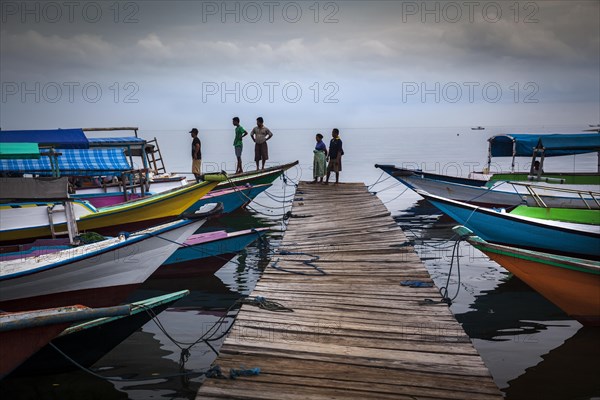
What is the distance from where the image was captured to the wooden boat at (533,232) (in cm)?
1036

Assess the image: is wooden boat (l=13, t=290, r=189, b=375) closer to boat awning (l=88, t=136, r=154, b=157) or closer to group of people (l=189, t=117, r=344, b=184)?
boat awning (l=88, t=136, r=154, b=157)

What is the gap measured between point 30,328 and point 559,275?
296 inches

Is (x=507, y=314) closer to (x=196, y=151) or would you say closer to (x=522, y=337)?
(x=522, y=337)

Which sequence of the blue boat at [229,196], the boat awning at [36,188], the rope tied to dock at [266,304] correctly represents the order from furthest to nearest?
→ the blue boat at [229,196] → the boat awning at [36,188] → the rope tied to dock at [266,304]

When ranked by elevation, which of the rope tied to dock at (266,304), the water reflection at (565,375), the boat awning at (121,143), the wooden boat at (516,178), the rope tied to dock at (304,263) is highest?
the boat awning at (121,143)

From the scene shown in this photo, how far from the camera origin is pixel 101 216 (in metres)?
14.3

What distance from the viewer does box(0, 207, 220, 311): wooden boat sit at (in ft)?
28.2

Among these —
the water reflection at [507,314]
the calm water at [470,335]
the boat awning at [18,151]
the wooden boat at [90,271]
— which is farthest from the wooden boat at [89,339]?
the water reflection at [507,314]

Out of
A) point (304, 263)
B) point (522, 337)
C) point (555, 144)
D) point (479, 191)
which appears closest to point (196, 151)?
point (479, 191)

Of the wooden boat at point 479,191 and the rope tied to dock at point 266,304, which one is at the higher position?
the wooden boat at point 479,191

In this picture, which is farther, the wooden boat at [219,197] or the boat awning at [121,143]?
Answer: the boat awning at [121,143]

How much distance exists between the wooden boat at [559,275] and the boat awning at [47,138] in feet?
32.8

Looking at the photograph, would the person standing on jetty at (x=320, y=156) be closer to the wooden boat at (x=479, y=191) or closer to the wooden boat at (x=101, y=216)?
the wooden boat at (x=479, y=191)

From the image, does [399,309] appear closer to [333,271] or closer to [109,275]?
[333,271]
